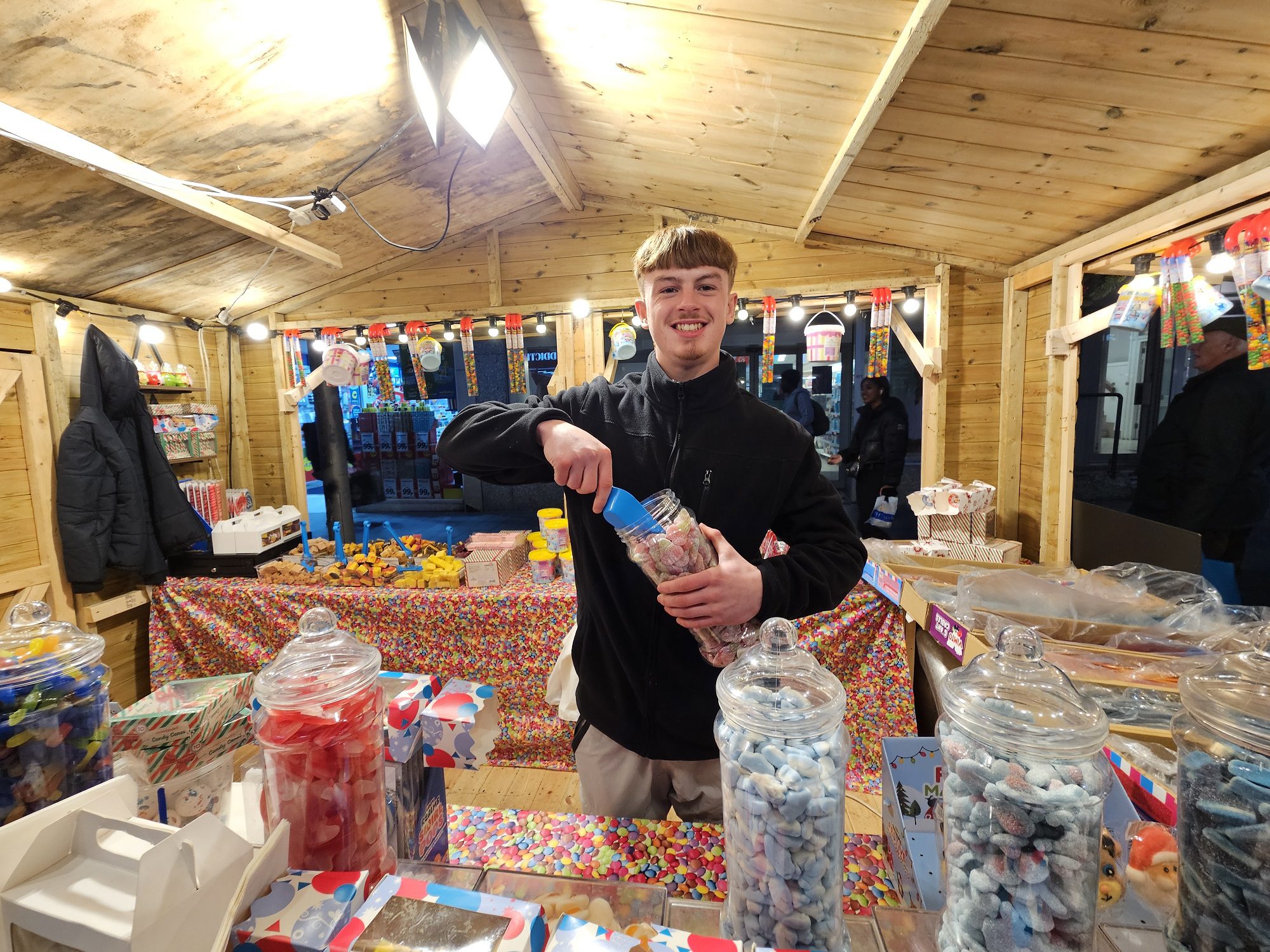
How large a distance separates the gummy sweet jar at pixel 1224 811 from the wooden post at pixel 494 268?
3.82 m

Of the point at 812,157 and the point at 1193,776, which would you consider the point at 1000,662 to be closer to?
the point at 1193,776

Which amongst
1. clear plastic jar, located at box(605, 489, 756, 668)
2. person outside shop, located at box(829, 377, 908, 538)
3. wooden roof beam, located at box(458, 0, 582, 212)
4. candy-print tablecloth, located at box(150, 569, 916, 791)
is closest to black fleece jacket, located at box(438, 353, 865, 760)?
clear plastic jar, located at box(605, 489, 756, 668)

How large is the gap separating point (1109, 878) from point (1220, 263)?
2.27 m

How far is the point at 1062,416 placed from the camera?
2693 mm

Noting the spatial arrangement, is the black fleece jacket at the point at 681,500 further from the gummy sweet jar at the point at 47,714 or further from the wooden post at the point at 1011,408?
the wooden post at the point at 1011,408

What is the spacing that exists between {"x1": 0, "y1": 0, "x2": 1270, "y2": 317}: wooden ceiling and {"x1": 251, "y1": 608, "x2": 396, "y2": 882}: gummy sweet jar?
6.24ft

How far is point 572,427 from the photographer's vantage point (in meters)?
0.99

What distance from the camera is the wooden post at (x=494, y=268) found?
375cm

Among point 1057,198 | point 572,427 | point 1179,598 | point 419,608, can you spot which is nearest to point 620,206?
point 1057,198

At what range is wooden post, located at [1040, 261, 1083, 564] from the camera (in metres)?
2.62

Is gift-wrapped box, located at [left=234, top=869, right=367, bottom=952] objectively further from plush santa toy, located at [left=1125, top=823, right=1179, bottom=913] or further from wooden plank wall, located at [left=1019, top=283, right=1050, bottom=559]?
wooden plank wall, located at [left=1019, top=283, right=1050, bottom=559]

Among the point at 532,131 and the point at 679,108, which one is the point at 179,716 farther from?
the point at 532,131

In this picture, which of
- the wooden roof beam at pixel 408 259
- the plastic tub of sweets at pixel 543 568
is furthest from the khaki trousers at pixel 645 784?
the wooden roof beam at pixel 408 259

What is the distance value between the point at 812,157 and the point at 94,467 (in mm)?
3863
